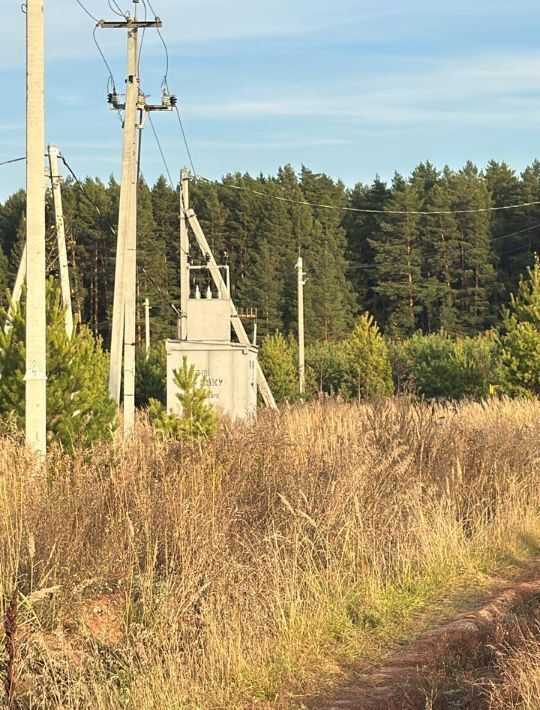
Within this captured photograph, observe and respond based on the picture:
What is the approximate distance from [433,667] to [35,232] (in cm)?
522

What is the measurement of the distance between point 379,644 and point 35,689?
2.59 metres

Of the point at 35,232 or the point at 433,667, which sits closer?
the point at 433,667

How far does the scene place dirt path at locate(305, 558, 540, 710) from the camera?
5.70 meters

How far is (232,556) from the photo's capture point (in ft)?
Result: 23.2

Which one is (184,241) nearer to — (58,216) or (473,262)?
(58,216)

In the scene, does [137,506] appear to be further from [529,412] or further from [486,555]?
[529,412]

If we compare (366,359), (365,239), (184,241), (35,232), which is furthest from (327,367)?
(35,232)

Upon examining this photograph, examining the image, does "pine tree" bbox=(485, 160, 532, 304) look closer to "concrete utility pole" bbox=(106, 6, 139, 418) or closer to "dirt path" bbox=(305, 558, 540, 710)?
"concrete utility pole" bbox=(106, 6, 139, 418)

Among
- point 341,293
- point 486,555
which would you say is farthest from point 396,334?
point 486,555

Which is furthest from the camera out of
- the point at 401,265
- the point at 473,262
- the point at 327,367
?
the point at 401,265

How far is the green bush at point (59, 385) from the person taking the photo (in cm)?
1383

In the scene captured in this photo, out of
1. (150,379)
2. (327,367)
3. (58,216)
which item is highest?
(58,216)

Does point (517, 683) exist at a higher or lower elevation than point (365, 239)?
lower

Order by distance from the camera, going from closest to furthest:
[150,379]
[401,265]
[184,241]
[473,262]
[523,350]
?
1. [184,241]
2. [523,350]
3. [150,379]
4. [473,262]
5. [401,265]
